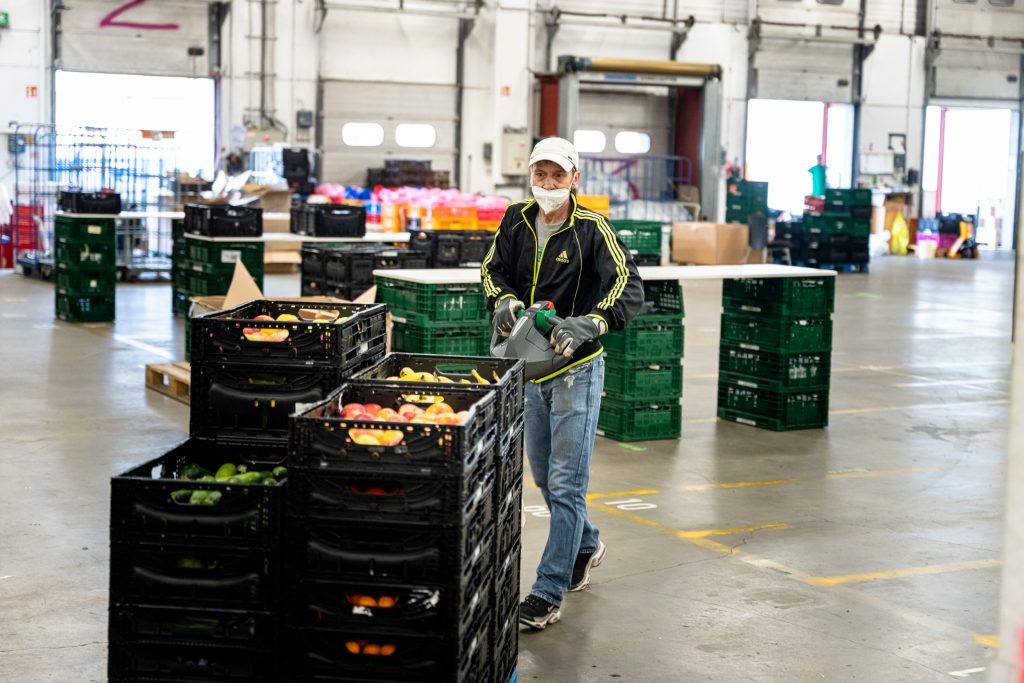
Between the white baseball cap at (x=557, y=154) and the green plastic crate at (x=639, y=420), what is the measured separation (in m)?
4.12

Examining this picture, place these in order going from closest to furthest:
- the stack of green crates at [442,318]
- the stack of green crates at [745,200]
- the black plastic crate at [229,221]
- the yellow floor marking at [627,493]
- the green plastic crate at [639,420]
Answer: the yellow floor marking at [627,493] → the stack of green crates at [442,318] → the green plastic crate at [639,420] → the black plastic crate at [229,221] → the stack of green crates at [745,200]

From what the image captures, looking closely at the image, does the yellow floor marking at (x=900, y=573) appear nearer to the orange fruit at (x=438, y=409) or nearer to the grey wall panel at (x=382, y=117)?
the orange fruit at (x=438, y=409)

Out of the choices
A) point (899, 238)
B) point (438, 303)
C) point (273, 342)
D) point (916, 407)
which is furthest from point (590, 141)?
point (273, 342)

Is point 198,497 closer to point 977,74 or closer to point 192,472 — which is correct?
point 192,472

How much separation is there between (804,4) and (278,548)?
1026 inches

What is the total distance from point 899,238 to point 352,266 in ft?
65.2

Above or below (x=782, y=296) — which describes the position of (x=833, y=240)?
above

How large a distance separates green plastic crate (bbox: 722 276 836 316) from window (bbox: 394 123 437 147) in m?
15.4

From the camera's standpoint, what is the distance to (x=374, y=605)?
387 cm

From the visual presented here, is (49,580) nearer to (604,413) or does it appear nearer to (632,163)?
(604,413)

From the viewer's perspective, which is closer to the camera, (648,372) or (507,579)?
(507,579)

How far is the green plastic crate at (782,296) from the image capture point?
9.61 metres

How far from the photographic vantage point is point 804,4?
27.9 meters

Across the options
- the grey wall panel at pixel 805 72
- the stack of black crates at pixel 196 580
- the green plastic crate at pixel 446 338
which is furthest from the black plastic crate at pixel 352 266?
the grey wall panel at pixel 805 72
